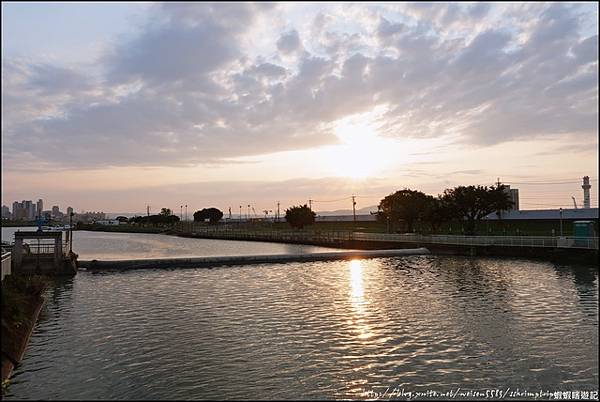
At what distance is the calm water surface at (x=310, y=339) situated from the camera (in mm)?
13336

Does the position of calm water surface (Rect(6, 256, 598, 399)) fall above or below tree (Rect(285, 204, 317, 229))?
below

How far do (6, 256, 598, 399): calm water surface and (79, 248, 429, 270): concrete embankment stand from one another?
11720mm

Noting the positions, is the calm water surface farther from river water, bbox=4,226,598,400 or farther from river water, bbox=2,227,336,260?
river water, bbox=2,227,336,260

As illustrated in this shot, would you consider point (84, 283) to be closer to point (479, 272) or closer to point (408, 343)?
point (408, 343)

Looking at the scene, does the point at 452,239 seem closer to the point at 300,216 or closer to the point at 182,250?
the point at 182,250

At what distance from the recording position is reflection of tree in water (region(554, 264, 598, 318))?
22.5 m

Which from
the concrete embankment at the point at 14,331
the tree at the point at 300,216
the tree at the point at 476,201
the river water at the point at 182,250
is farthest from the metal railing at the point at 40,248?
the tree at the point at 300,216

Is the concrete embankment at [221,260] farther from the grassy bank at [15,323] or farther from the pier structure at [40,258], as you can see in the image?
the grassy bank at [15,323]

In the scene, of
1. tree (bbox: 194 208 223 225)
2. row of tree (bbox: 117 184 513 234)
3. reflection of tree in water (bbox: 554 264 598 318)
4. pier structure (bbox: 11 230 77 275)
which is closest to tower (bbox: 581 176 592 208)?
row of tree (bbox: 117 184 513 234)

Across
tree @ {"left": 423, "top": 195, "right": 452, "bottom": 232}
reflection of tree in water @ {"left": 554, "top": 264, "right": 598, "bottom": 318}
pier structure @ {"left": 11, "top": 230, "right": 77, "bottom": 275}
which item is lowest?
reflection of tree in water @ {"left": 554, "top": 264, "right": 598, "bottom": 318}

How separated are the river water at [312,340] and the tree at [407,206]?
4478 cm

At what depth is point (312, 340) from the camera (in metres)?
17.8

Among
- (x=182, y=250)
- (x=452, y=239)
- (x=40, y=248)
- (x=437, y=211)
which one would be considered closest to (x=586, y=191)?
(x=437, y=211)

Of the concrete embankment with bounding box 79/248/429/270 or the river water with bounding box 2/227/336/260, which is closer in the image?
the concrete embankment with bounding box 79/248/429/270
